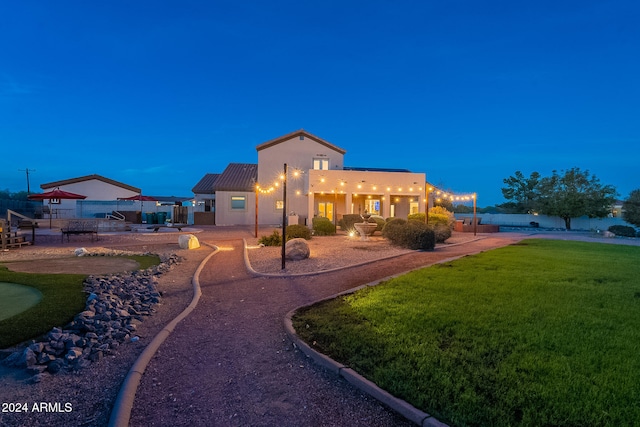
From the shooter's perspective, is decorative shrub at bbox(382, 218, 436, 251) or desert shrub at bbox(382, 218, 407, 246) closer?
decorative shrub at bbox(382, 218, 436, 251)

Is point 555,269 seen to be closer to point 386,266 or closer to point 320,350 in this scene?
point 386,266

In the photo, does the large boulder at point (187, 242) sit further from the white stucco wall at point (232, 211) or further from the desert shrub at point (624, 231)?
the desert shrub at point (624, 231)

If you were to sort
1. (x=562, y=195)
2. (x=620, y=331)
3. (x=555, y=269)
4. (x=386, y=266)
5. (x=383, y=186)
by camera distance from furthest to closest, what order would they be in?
(x=562, y=195)
(x=383, y=186)
(x=386, y=266)
(x=555, y=269)
(x=620, y=331)

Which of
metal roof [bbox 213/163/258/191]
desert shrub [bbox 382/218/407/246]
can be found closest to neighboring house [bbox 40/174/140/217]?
metal roof [bbox 213/163/258/191]

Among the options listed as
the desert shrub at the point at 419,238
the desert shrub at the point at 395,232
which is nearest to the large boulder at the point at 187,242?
the desert shrub at the point at 395,232

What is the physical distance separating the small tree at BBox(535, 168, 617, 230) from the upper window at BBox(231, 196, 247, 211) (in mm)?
28518

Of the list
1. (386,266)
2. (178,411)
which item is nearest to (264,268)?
(386,266)

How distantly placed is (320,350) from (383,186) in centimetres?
2104

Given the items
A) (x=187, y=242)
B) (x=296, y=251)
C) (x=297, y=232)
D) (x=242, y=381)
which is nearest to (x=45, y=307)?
(x=242, y=381)

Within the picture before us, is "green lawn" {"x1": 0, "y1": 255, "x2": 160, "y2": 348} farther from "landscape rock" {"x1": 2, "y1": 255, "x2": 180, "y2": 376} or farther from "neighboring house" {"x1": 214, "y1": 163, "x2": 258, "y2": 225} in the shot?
"neighboring house" {"x1": 214, "y1": 163, "x2": 258, "y2": 225}

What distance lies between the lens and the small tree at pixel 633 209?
2684 centimetres

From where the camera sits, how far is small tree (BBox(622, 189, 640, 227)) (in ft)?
88.1

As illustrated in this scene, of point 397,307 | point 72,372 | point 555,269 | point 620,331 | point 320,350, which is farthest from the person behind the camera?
point 555,269

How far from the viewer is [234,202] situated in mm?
30062
